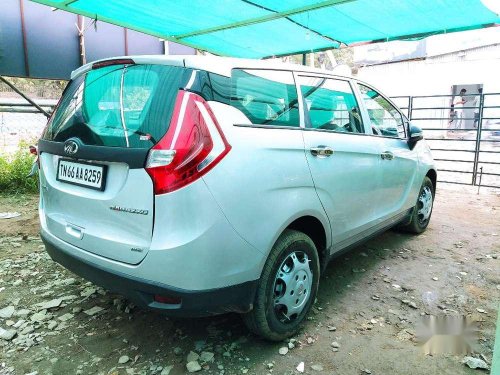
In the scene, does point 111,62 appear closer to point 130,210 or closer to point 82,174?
point 82,174

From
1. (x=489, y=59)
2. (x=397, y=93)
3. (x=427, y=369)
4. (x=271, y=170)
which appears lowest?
(x=427, y=369)

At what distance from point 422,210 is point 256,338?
293 cm

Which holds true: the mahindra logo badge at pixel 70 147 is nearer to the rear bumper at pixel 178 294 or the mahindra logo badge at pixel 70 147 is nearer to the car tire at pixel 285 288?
the rear bumper at pixel 178 294

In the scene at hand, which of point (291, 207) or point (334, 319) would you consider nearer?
point (291, 207)

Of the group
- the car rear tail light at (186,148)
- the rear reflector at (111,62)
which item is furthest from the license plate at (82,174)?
the rear reflector at (111,62)

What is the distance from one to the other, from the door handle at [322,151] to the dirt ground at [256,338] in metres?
1.14

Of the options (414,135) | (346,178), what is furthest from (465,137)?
(346,178)

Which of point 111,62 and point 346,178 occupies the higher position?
point 111,62

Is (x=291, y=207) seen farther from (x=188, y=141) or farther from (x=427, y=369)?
(x=427, y=369)

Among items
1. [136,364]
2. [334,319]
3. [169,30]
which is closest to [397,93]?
[169,30]

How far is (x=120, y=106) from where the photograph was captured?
1951 millimetres

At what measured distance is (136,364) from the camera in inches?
81.4

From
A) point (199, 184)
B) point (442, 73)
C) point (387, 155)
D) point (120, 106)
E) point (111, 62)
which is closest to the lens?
point (199, 184)

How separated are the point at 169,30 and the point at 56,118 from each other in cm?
443
